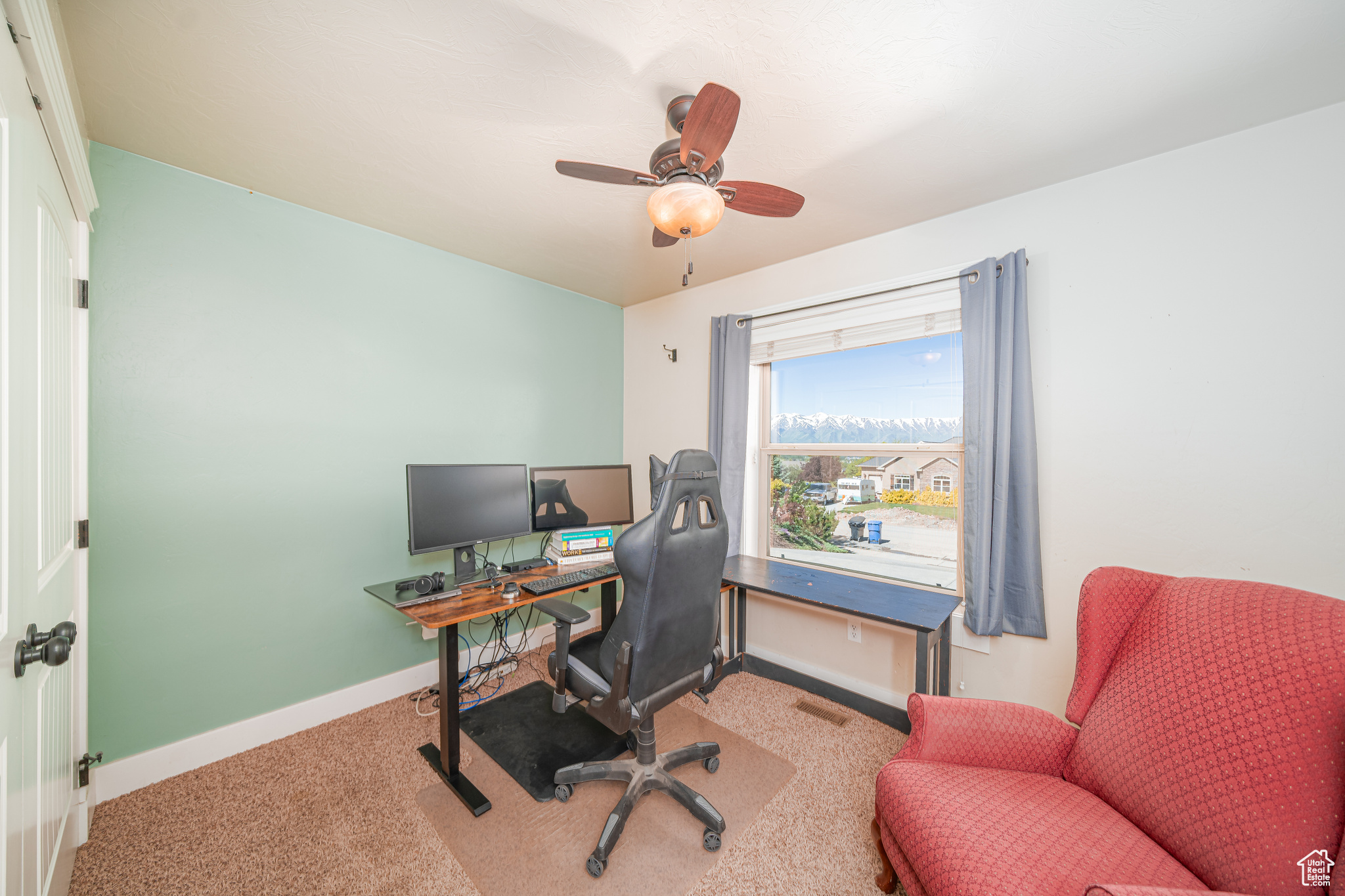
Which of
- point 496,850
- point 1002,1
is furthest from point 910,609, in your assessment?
point 1002,1

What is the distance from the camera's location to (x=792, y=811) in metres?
1.73

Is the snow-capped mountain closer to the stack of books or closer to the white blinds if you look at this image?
the white blinds

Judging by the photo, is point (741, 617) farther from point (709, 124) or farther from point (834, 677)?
point (709, 124)

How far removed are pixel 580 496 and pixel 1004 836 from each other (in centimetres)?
227

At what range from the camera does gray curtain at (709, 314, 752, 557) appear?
2914 mm

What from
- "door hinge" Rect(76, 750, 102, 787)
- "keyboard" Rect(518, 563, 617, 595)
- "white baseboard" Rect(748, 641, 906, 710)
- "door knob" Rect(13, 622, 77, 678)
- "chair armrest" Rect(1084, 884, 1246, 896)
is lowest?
"white baseboard" Rect(748, 641, 906, 710)

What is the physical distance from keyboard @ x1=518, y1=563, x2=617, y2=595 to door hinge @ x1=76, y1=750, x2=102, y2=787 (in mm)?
1502

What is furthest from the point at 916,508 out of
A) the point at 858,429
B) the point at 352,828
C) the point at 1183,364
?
the point at 352,828

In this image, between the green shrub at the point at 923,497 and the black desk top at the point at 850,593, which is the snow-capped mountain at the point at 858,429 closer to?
the green shrub at the point at 923,497

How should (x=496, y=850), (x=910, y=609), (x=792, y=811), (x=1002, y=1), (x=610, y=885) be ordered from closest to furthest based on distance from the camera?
(x=1002, y=1) → (x=610, y=885) → (x=496, y=850) → (x=792, y=811) → (x=910, y=609)

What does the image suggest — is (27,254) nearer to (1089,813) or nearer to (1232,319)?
(1089,813)

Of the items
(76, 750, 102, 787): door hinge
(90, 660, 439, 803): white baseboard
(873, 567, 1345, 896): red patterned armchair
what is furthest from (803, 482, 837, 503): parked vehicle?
(76, 750, 102, 787): door hinge

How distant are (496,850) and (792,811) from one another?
1046mm

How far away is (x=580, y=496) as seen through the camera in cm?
281
